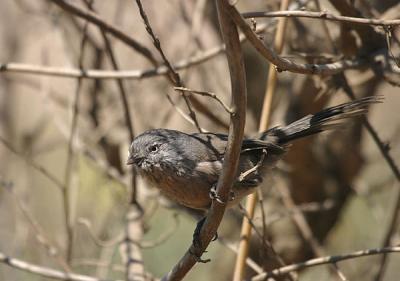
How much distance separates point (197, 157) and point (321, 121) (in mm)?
680

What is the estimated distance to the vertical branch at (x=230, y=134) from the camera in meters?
1.98

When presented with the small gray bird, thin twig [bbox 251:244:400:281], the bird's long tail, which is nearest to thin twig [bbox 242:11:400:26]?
the bird's long tail

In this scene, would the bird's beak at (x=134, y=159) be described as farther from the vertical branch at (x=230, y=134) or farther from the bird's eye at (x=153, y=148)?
the vertical branch at (x=230, y=134)

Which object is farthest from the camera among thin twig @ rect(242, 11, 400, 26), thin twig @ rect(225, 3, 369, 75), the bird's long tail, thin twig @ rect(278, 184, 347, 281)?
thin twig @ rect(278, 184, 347, 281)

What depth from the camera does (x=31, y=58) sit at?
7250 mm

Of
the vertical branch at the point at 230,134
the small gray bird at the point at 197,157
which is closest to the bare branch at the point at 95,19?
the small gray bird at the point at 197,157

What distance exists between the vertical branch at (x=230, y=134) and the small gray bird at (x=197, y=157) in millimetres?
455

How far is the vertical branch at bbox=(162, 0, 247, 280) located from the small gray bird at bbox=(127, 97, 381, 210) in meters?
0.46

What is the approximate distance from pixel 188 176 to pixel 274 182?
1.94 meters

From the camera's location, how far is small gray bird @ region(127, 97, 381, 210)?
319cm

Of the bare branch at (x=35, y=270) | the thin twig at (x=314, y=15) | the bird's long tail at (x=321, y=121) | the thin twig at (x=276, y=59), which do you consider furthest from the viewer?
the bare branch at (x=35, y=270)

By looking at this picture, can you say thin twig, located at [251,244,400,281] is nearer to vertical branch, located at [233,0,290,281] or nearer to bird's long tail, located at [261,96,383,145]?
vertical branch, located at [233,0,290,281]

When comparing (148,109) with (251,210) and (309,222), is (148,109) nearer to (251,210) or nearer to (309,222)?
(309,222)

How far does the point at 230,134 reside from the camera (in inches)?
88.7
